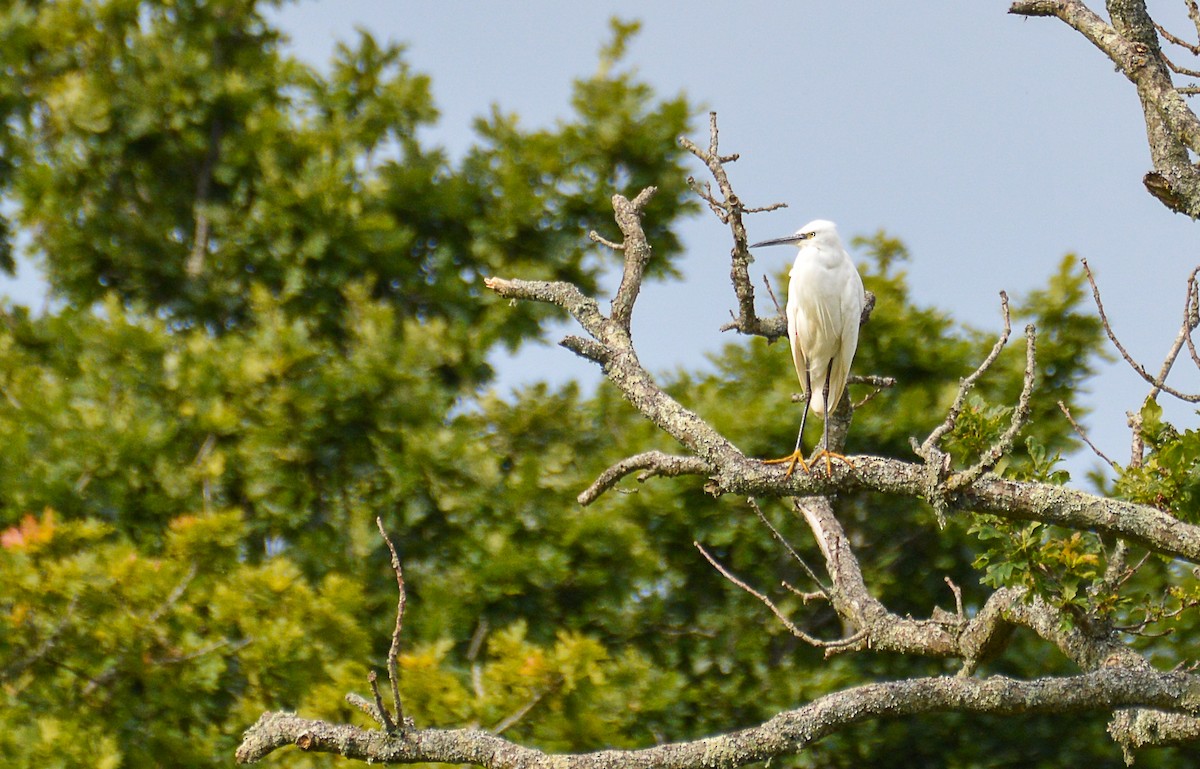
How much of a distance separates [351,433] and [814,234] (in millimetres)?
3853

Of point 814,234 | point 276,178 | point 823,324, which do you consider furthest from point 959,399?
point 276,178

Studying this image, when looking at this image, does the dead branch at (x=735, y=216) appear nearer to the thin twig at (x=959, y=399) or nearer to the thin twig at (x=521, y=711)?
the thin twig at (x=959, y=399)

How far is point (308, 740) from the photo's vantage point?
334cm

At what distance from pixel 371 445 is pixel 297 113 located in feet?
11.9

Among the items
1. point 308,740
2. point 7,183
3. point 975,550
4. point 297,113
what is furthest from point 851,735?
point 7,183

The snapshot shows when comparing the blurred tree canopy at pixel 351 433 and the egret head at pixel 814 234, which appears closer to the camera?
the egret head at pixel 814 234

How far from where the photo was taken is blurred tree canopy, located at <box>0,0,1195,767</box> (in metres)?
6.52

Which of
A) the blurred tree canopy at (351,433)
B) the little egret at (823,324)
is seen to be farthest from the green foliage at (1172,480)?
the little egret at (823,324)

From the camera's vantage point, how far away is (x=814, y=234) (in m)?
5.39

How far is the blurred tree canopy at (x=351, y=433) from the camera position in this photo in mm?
6520

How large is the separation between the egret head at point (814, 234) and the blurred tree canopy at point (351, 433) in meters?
1.48

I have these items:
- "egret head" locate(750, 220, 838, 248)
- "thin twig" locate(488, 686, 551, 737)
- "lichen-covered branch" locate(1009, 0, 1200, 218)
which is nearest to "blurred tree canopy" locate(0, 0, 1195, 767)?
"thin twig" locate(488, 686, 551, 737)

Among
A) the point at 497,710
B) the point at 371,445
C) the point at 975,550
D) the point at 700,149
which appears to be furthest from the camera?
the point at 371,445

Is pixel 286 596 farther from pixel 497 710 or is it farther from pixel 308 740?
pixel 308 740
